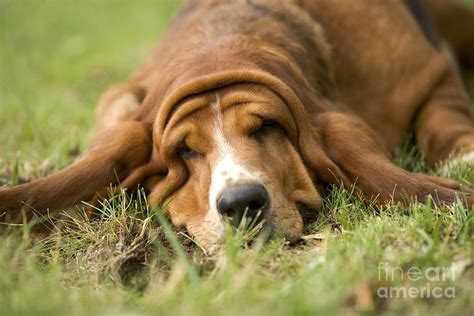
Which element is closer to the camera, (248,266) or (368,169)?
(248,266)

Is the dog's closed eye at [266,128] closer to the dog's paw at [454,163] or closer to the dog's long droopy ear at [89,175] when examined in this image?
the dog's long droopy ear at [89,175]

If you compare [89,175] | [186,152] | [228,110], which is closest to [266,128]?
[228,110]

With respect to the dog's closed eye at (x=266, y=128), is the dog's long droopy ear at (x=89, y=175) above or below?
below

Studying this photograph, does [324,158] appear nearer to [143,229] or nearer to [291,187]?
[291,187]

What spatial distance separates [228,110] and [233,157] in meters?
0.29

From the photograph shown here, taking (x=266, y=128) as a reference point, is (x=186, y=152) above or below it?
below

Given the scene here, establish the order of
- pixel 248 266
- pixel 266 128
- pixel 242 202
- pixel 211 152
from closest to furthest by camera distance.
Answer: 1. pixel 248 266
2. pixel 242 202
3. pixel 211 152
4. pixel 266 128

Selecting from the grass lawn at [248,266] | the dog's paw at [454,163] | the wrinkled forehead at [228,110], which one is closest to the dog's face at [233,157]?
the wrinkled forehead at [228,110]

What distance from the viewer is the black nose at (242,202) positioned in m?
3.29

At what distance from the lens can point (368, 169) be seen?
3.68 meters

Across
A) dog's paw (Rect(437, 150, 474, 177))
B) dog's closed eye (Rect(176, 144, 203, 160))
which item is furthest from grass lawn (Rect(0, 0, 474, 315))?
dog's closed eye (Rect(176, 144, 203, 160))

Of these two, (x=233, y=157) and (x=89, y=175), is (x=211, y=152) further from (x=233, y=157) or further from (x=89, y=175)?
(x=89, y=175)

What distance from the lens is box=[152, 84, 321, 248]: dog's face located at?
346 centimetres

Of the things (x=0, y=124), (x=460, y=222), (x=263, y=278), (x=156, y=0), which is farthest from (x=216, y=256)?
(x=156, y=0)
